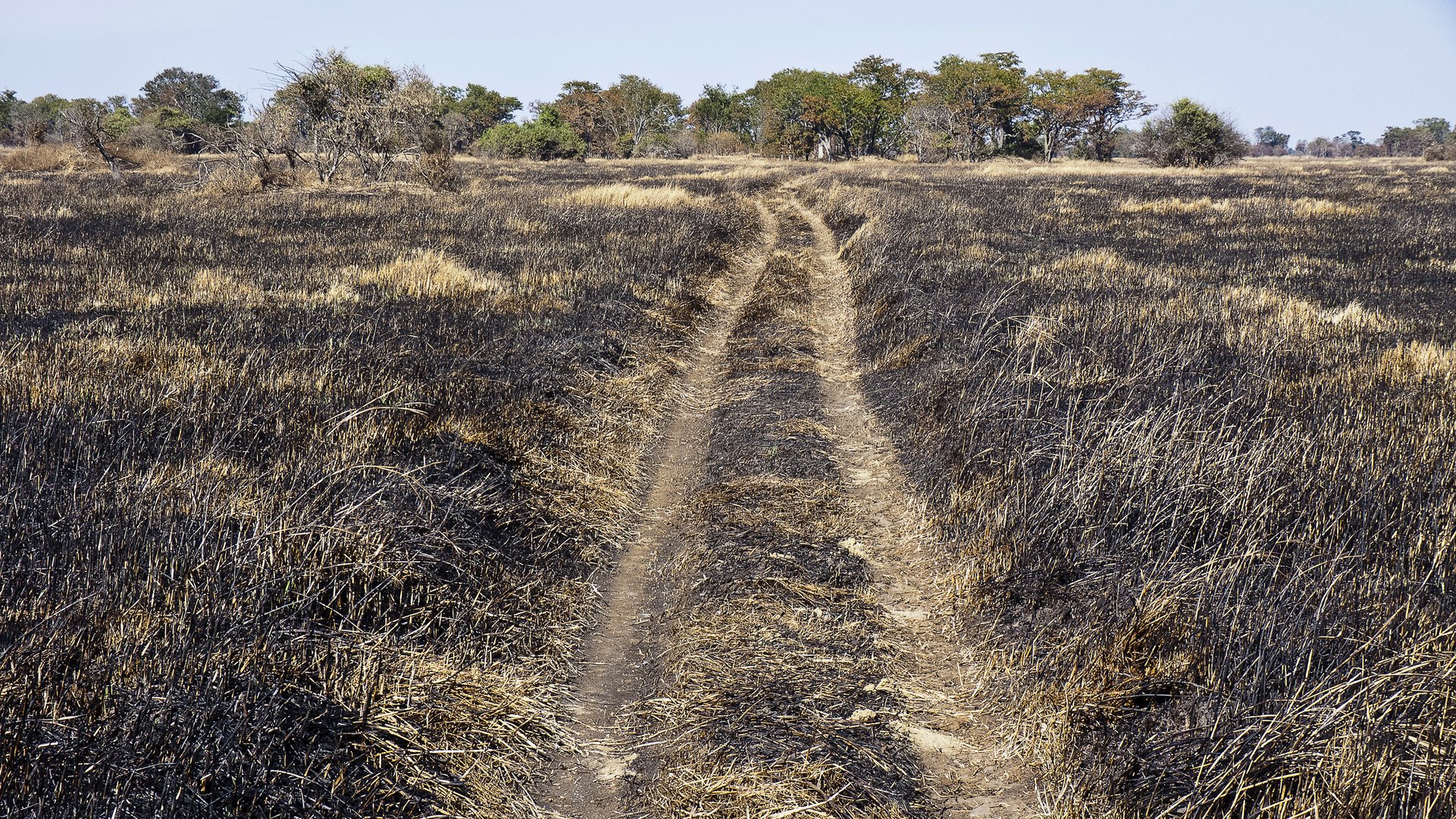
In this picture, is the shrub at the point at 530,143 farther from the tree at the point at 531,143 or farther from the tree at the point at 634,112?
the tree at the point at 634,112

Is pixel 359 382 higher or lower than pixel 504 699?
higher

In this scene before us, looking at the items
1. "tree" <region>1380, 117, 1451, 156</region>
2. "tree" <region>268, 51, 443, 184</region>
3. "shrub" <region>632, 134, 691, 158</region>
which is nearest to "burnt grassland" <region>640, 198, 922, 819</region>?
"tree" <region>268, 51, 443, 184</region>

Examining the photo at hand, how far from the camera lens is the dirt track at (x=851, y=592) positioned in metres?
3.43

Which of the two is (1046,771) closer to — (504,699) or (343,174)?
(504,699)

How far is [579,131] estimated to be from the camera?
92000mm

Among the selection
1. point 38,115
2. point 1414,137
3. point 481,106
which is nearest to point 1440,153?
point 1414,137

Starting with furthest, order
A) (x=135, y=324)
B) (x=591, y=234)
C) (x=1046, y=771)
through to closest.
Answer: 1. (x=591, y=234)
2. (x=135, y=324)
3. (x=1046, y=771)

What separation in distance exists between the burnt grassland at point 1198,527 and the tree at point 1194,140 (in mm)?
53846

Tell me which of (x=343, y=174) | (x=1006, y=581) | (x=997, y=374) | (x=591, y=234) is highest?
(x=343, y=174)

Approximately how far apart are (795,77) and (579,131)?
2341 centimetres

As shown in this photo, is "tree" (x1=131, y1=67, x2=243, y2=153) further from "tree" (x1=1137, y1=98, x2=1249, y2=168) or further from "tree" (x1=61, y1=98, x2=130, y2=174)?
"tree" (x1=1137, y1=98, x2=1249, y2=168)

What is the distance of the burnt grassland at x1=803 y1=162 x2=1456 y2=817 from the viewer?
2.91 m

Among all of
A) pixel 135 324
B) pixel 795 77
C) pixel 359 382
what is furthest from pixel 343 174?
pixel 795 77

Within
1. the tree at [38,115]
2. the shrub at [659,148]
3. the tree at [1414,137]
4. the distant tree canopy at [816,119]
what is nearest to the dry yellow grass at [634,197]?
the distant tree canopy at [816,119]
